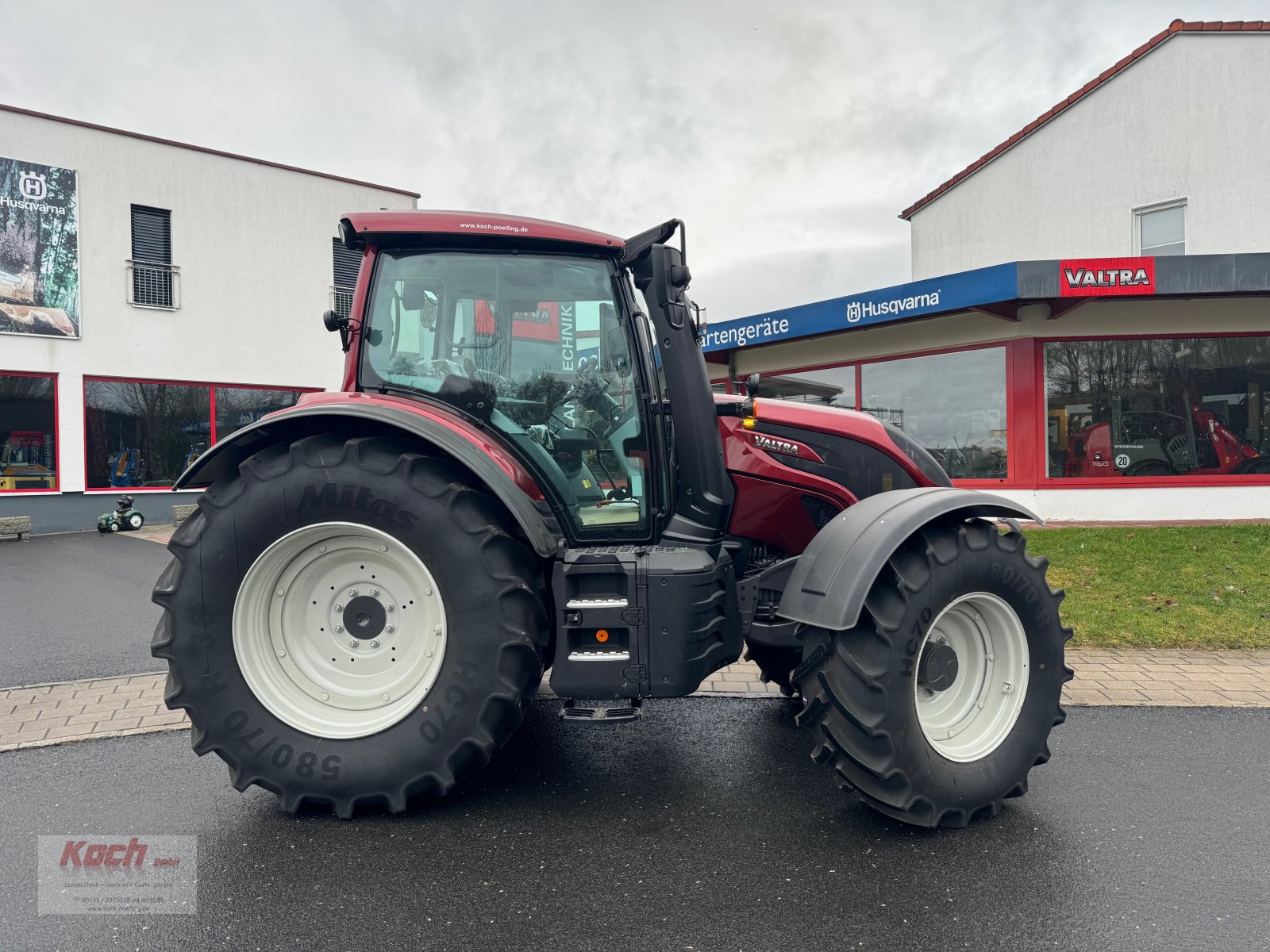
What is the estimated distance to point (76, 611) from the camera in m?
7.37

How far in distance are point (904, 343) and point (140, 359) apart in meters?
14.7

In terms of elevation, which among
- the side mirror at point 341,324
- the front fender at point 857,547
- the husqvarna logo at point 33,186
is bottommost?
the front fender at point 857,547

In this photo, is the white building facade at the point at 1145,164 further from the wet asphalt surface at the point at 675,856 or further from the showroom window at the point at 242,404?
the showroom window at the point at 242,404

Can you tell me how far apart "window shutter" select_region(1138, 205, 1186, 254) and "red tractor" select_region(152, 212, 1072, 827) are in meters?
13.1

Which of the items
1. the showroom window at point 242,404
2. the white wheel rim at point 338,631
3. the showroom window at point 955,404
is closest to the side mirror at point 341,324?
the white wheel rim at point 338,631

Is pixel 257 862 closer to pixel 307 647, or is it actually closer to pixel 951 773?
pixel 307 647

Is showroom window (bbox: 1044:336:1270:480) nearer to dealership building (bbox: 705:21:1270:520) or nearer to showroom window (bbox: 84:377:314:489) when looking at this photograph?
dealership building (bbox: 705:21:1270:520)

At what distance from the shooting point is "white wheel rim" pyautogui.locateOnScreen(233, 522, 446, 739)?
2973 millimetres

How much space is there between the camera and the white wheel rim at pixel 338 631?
9.75 ft

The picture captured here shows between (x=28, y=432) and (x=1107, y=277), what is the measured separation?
59.3ft

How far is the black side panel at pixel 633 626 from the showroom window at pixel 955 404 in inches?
342

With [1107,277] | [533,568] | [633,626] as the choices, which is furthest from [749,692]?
[1107,277]

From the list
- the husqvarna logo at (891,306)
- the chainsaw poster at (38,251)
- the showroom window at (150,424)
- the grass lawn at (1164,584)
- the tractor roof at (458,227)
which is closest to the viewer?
the tractor roof at (458,227)

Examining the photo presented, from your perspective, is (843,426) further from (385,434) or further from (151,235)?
(151,235)
